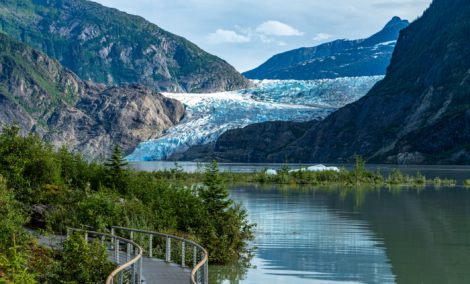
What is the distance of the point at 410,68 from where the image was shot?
576 feet

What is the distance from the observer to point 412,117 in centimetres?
14662

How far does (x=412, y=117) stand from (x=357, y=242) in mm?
135972

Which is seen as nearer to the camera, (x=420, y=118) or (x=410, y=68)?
(x=420, y=118)

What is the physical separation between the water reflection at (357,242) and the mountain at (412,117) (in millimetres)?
98171

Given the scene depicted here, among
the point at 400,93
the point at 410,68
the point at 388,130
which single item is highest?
the point at 410,68

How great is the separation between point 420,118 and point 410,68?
40571 mm

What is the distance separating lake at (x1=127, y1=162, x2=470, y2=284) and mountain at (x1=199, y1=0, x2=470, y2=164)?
98.4 m

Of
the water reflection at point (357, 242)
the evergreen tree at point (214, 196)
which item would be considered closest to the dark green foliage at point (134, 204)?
the evergreen tree at point (214, 196)

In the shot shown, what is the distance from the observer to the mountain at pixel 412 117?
128m

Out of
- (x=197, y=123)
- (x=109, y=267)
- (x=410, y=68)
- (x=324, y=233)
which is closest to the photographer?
(x=109, y=267)

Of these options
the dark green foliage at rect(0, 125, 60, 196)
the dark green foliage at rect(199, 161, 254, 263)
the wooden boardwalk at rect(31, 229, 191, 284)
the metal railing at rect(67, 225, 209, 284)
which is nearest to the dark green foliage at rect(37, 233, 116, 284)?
the metal railing at rect(67, 225, 209, 284)

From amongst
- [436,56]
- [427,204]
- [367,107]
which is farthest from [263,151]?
[427,204]

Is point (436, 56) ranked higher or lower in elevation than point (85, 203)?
higher

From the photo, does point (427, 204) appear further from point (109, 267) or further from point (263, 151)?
point (263, 151)
